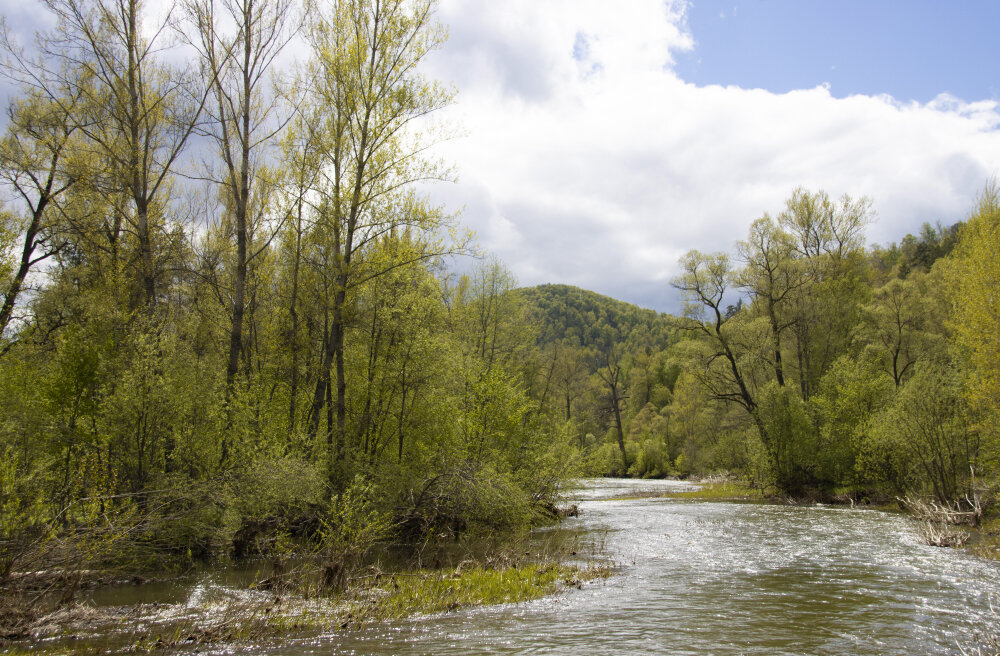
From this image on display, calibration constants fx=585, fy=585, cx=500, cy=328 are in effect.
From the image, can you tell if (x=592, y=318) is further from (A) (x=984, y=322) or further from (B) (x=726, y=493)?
(A) (x=984, y=322)

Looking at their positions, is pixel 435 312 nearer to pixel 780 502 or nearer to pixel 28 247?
pixel 28 247

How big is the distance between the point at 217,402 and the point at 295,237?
8655 mm

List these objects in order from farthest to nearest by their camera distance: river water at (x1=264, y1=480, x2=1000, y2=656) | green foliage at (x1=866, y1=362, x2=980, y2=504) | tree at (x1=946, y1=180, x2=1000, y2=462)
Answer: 1. green foliage at (x1=866, y1=362, x2=980, y2=504)
2. tree at (x1=946, y1=180, x2=1000, y2=462)
3. river water at (x1=264, y1=480, x2=1000, y2=656)

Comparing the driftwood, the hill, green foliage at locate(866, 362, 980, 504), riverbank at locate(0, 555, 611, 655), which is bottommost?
the driftwood

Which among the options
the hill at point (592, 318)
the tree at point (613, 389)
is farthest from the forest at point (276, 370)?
the hill at point (592, 318)

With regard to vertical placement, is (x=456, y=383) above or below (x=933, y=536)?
above

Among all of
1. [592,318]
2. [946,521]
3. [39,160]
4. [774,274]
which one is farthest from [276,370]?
[592,318]

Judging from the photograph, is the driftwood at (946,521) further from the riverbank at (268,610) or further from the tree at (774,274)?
the tree at (774,274)

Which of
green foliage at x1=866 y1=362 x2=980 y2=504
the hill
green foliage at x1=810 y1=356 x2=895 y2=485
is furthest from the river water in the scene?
the hill

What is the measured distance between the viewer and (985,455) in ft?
66.0

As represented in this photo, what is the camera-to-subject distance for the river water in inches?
325

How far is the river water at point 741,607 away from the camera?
8.27 m

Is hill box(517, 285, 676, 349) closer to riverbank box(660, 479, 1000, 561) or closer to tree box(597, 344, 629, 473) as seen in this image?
tree box(597, 344, 629, 473)

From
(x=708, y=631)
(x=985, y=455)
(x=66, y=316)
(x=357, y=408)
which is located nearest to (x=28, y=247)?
(x=66, y=316)
